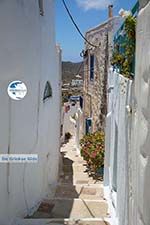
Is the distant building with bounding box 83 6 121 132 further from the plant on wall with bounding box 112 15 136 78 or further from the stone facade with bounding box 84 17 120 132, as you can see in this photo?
the plant on wall with bounding box 112 15 136 78

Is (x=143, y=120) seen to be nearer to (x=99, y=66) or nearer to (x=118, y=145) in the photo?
(x=118, y=145)

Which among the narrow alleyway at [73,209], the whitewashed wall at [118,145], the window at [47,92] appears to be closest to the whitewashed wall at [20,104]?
the narrow alleyway at [73,209]

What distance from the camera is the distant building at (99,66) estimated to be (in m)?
14.7

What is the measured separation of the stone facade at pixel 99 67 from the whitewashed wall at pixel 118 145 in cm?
549

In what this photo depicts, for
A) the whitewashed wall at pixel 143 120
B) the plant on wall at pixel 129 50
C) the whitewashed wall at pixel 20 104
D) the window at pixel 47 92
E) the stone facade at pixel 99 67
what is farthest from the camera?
the stone facade at pixel 99 67

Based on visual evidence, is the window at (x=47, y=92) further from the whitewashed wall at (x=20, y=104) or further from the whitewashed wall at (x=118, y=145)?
the whitewashed wall at (x=118, y=145)

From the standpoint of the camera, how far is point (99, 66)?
656 inches

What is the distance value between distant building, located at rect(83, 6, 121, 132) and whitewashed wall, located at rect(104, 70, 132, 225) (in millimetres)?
5335

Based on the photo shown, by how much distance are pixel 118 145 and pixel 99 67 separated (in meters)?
10.7

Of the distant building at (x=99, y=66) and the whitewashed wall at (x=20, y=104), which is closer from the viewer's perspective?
the whitewashed wall at (x=20, y=104)

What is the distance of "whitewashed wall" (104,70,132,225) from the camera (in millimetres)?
4948

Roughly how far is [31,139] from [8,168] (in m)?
1.37

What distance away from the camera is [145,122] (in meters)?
3.16

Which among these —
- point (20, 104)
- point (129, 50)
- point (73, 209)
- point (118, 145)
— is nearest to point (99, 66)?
point (73, 209)
